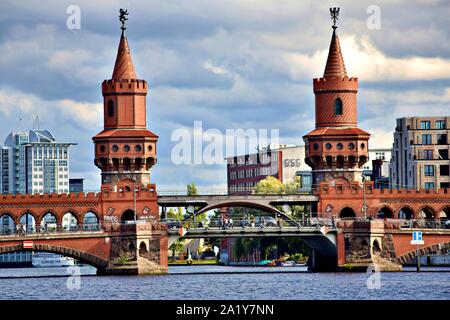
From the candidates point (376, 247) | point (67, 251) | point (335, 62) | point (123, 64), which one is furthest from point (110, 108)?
point (376, 247)

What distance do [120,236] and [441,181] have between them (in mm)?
60668

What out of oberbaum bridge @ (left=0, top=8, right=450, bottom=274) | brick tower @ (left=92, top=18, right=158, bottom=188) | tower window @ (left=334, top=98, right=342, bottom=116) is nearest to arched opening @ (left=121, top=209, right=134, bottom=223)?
oberbaum bridge @ (left=0, top=8, right=450, bottom=274)

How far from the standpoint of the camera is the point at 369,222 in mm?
141500

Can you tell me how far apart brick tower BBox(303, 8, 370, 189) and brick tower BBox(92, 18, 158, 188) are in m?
17.7

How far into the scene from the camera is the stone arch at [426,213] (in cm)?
15412

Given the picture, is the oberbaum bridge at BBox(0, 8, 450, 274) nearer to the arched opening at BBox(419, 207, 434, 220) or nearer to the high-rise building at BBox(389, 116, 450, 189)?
the arched opening at BBox(419, 207, 434, 220)

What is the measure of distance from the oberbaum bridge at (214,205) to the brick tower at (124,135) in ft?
0.34

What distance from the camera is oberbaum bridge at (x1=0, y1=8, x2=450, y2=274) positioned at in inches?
5487

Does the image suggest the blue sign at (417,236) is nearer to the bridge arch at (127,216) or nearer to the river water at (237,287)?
the river water at (237,287)

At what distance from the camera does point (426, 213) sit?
16000 cm

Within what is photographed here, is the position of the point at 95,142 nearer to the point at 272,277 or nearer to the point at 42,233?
the point at 42,233

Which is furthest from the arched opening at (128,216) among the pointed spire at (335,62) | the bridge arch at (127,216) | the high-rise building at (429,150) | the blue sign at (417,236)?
the high-rise building at (429,150)

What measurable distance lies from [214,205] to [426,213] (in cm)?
2555
